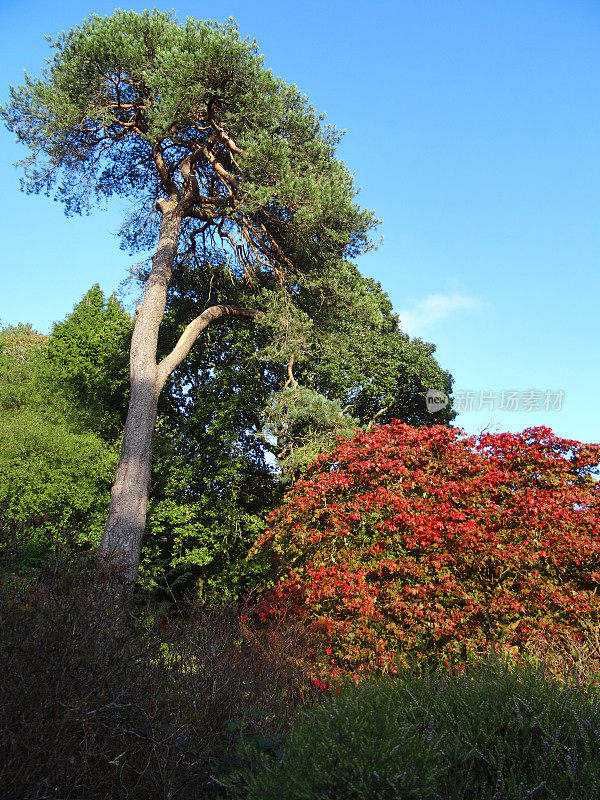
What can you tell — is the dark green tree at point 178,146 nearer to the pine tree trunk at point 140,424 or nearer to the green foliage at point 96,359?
the pine tree trunk at point 140,424

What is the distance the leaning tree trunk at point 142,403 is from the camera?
8.21m

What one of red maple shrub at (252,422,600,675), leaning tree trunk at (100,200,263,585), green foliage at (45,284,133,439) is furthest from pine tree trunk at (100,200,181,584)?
green foliage at (45,284,133,439)

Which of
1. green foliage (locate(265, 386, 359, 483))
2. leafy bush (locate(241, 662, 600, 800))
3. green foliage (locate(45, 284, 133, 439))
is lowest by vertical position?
leafy bush (locate(241, 662, 600, 800))

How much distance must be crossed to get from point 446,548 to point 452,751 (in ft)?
13.7

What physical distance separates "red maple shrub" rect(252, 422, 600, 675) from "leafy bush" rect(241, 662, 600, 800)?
2789mm

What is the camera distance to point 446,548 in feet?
22.8

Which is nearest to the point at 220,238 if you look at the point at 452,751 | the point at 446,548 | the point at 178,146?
the point at 178,146

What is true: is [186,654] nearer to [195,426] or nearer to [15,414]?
[195,426]

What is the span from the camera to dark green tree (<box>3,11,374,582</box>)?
870 cm

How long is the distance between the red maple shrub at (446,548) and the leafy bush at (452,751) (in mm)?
2789

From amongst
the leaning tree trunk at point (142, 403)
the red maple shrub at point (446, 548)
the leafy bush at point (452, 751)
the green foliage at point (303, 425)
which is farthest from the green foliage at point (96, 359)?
the leafy bush at point (452, 751)

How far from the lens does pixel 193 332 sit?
10438mm

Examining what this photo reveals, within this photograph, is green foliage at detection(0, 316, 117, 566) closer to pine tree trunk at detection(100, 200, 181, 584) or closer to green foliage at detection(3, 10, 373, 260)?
pine tree trunk at detection(100, 200, 181, 584)

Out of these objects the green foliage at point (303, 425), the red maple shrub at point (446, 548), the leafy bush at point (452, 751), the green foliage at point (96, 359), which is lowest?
the leafy bush at point (452, 751)
